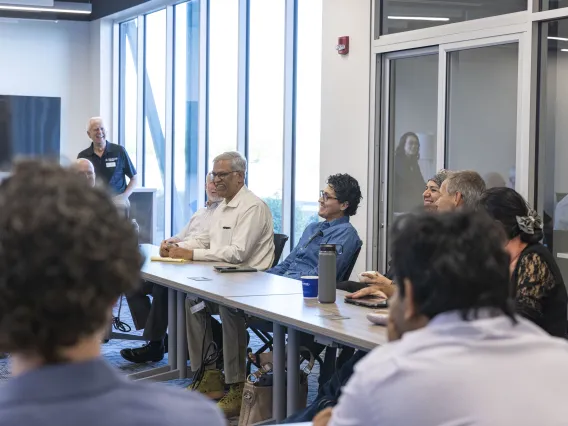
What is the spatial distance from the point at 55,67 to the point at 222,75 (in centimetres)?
335

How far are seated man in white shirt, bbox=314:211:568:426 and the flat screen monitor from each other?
9939 mm

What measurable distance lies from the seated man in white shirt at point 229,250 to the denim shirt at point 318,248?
0.23m

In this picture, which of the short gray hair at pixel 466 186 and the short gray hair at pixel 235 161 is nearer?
the short gray hair at pixel 466 186

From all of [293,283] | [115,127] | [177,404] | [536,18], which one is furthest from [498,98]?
[115,127]

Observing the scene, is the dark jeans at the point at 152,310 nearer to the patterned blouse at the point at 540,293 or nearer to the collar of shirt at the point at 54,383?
the patterned blouse at the point at 540,293

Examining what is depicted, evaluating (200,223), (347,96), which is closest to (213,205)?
(200,223)

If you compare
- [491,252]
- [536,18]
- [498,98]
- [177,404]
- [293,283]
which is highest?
[536,18]

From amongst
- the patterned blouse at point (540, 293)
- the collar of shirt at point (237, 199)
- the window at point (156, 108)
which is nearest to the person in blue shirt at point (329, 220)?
the collar of shirt at point (237, 199)

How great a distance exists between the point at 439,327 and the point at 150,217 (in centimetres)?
774

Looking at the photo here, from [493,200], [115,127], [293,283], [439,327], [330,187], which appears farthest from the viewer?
[115,127]

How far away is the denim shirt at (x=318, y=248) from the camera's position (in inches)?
191

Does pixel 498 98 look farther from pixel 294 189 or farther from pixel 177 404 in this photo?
pixel 177 404

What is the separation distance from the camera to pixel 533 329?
1570mm

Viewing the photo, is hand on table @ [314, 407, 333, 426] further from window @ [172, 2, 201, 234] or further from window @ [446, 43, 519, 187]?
window @ [172, 2, 201, 234]
